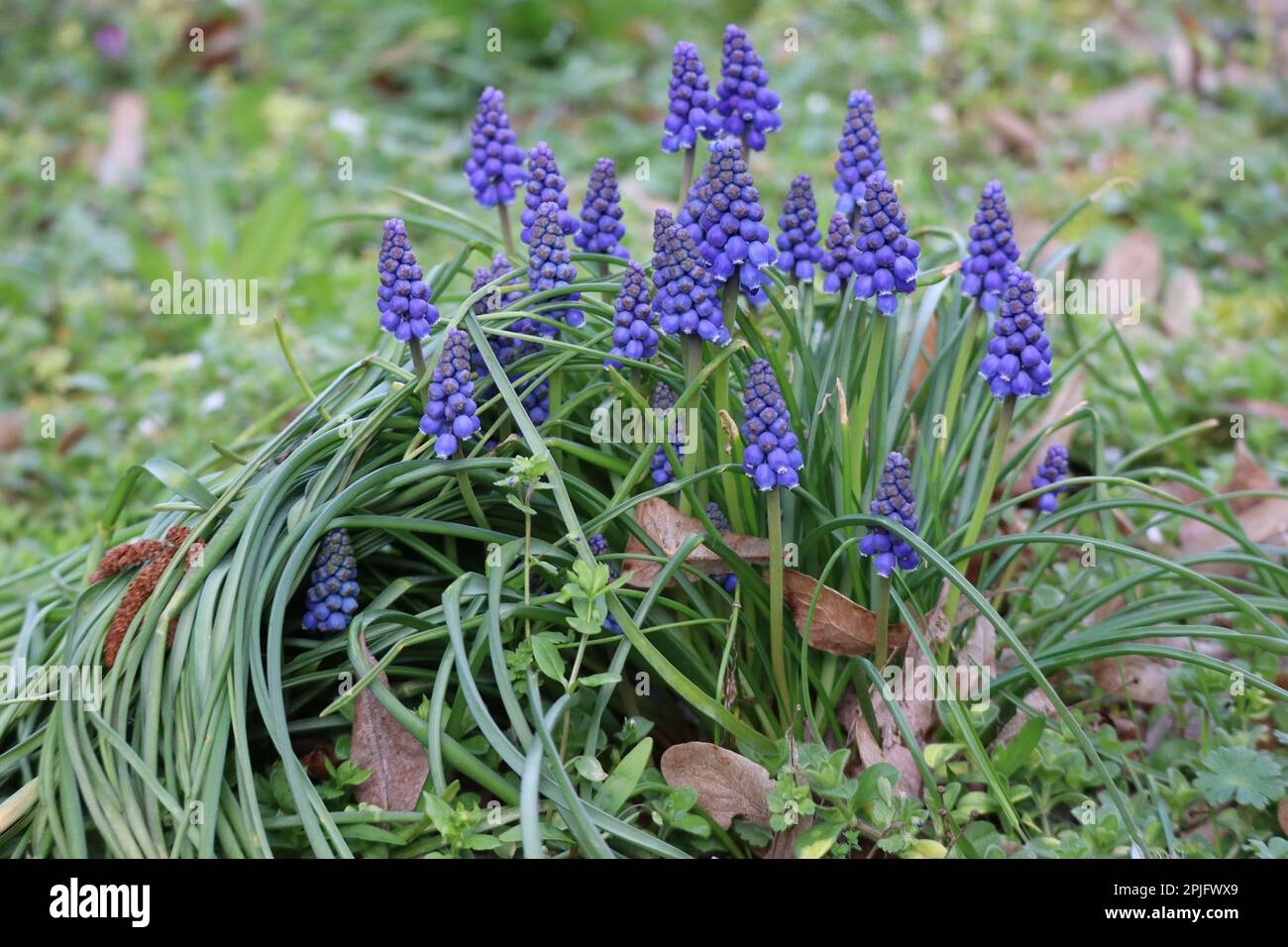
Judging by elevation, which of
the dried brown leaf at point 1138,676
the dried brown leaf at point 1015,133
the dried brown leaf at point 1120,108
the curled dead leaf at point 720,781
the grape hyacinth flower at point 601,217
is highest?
the dried brown leaf at point 1120,108

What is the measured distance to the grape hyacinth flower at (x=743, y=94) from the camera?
3031 millimetres

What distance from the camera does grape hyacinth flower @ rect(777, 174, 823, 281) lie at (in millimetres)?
2971

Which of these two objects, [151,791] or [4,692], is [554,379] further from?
[4,692]

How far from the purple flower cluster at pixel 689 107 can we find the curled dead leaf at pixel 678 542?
917 millimetres

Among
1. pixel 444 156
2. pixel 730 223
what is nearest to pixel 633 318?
pixel 730 223

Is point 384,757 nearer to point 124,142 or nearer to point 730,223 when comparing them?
point 730,223

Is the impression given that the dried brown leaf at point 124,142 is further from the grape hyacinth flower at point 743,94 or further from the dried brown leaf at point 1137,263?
the dried brown leaf at point 1137,263

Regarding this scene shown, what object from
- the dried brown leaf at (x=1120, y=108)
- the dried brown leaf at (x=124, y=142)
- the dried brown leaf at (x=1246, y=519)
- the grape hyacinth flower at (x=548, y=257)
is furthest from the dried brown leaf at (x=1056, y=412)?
the dried brown leaf at (x=124, y=142)

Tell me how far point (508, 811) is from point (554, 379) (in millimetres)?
1014

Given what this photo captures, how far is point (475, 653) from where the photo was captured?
271cm

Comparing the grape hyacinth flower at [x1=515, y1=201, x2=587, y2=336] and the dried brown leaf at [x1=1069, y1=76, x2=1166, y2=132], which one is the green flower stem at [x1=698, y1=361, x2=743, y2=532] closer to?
the grape hyacinth flower at [x1=515, y1=201, x2=587, y2=336]

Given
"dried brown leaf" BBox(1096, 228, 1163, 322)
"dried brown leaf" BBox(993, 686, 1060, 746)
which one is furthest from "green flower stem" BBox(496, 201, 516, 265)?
"dried brown leaf" BBox(1096, 228, 1163, 322)

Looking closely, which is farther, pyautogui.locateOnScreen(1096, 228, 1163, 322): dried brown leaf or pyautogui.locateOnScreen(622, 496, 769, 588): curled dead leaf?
pyautogui.locateOnScreen(1096, 228, 1163, 322): dried brown leaf

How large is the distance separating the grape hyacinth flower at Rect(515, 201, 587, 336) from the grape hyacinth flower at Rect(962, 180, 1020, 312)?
0.96 m
